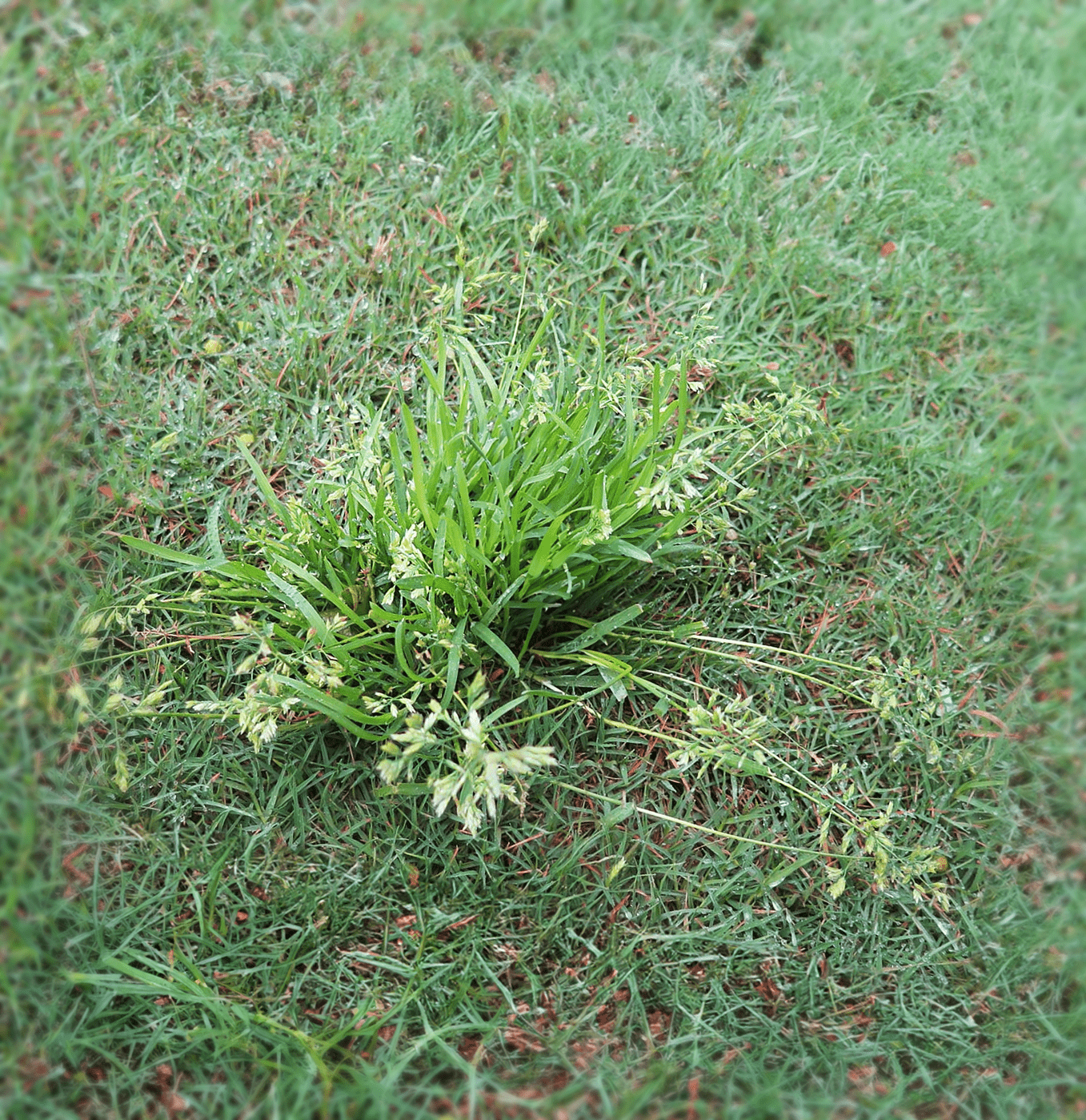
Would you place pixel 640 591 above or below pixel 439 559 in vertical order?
below

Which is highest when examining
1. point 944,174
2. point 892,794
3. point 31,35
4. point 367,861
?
point 944,174

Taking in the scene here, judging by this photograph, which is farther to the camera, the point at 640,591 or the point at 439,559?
the point at 640,591

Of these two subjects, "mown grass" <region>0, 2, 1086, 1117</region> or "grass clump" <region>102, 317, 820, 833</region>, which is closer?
"mown grass" <region>0, 2, 1086, 1117</region>

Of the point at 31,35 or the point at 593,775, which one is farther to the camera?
the point at 593,775

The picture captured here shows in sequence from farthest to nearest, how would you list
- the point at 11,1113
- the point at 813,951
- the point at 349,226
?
1. the point at 349,226
2. the point at 813,951
3. the point at 11,1113

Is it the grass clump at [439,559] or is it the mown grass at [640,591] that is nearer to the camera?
the mown grass at [640,591]

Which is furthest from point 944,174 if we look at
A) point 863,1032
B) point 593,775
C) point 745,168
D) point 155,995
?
point 155,995

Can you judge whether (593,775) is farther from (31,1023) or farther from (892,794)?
(31,1023)

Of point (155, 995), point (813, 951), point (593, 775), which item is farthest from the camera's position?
point (593, 775)
